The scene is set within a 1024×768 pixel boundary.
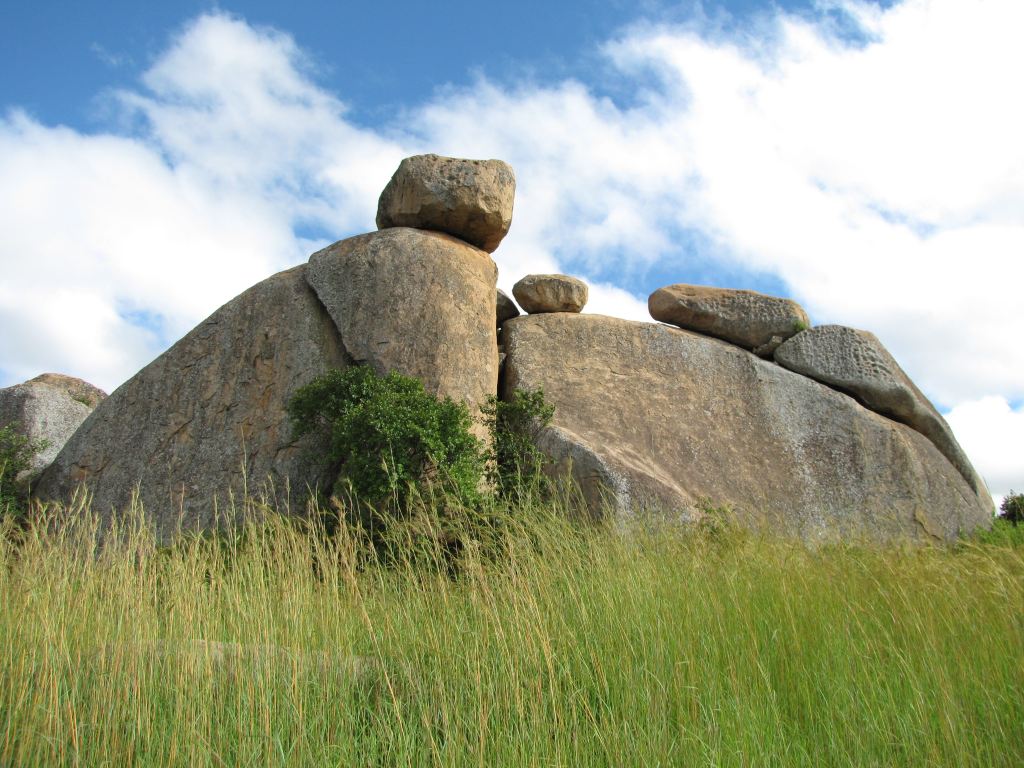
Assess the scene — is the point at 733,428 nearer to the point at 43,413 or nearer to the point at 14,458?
A: the point at 14,458

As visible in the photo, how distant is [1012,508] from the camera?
1538 cm

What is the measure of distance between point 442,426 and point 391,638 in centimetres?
574

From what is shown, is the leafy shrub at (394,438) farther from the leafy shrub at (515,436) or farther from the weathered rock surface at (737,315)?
the weathered rock surface at (737,315)

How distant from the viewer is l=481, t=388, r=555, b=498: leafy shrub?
1109 centimetres

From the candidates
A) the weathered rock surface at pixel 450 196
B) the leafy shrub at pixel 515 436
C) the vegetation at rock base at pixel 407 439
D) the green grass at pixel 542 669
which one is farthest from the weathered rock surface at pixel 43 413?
the green grass at pixel 542 669

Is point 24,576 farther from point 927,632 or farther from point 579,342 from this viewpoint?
point 579,342

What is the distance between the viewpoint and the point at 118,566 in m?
5.44

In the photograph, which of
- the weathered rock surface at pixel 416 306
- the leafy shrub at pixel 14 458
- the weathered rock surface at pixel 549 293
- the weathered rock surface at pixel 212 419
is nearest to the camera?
the weathered rock surface at pixel 416 306

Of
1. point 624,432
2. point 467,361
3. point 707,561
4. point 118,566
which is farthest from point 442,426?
point 118,566

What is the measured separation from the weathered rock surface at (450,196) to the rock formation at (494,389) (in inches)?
1.3

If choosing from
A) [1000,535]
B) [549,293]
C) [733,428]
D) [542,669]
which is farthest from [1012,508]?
[542,669]

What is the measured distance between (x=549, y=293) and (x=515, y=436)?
4.19 meters

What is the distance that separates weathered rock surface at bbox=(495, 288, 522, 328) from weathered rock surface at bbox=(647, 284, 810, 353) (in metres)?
2.82

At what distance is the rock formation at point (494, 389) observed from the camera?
12500 millimetres
